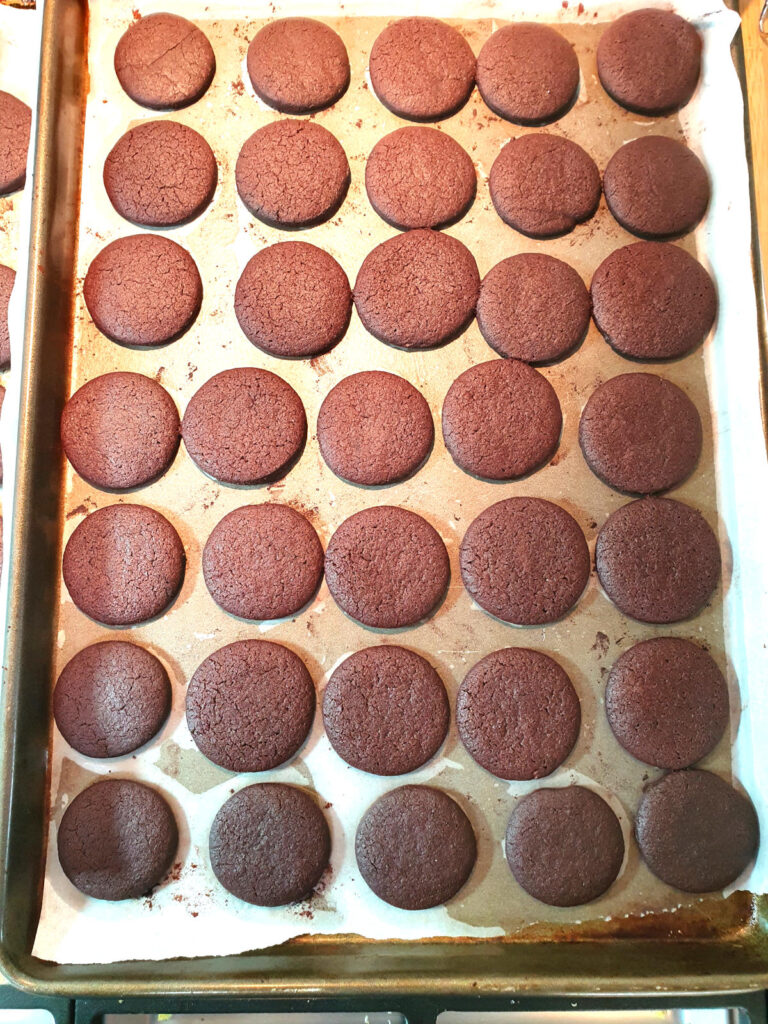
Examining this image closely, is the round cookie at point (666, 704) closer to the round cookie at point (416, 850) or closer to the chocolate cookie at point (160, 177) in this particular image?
the round cookie at point (416, 850)

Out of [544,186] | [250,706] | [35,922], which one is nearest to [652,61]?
[544,186]

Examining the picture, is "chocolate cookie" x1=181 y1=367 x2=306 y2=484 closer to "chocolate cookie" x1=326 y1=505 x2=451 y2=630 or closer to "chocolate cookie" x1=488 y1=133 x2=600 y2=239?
"chocolate cookie" x1=326 y1=505 x2=451 y2=630

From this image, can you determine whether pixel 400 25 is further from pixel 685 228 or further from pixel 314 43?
pixel 685 228

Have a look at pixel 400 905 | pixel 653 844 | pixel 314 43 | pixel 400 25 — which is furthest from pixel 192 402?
pixel 653 844

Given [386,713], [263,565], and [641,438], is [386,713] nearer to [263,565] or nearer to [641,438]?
[263,565]

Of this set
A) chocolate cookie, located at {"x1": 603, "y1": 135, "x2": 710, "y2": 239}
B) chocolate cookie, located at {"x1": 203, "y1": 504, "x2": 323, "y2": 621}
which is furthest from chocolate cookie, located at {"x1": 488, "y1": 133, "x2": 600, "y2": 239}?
chocolate cookie, located at {"x1": 203, "y1": 504, "x2": 323, "y2": 621}
